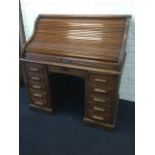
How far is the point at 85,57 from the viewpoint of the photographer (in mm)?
1642

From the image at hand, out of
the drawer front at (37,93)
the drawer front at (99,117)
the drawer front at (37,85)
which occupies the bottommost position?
the drawer front at (99,117)

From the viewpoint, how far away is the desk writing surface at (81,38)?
1651 millimetres

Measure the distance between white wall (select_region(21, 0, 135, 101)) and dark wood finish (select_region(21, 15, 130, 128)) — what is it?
0.54 feet

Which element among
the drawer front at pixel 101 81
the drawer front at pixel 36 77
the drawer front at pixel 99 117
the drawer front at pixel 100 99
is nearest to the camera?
the drawer front at pixel 101 81

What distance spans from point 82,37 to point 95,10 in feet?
1.24

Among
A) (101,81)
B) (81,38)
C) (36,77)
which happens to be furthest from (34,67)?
(101,81)

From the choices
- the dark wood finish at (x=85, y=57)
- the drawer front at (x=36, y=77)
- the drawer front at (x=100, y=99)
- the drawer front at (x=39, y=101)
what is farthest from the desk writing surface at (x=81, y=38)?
the drawer front at (x=39, y=101)

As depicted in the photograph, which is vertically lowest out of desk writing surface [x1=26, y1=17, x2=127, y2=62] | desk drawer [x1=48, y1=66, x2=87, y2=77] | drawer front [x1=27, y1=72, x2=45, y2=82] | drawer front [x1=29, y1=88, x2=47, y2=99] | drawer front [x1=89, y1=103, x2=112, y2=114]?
drawer front [x1=89, y1=103, x2=112, y2=114]

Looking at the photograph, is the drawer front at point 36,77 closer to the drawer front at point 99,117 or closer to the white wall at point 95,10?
the drawer front at point 99,117

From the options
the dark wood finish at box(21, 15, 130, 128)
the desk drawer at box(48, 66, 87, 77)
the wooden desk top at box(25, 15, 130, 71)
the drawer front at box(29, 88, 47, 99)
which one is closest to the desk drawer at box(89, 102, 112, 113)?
the dark wood finish at box(21, 15, 130, 128)

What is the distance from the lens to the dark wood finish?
1596 millimetres

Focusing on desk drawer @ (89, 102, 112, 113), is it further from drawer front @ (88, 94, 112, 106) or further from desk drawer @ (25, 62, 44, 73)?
desk drawer @ (25, 62, 44, 73)

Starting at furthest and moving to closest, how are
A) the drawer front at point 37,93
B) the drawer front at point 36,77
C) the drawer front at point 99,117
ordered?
the drawer front at point 37,93
the drawer front at point 36,77
the drawer front at point 99,117
